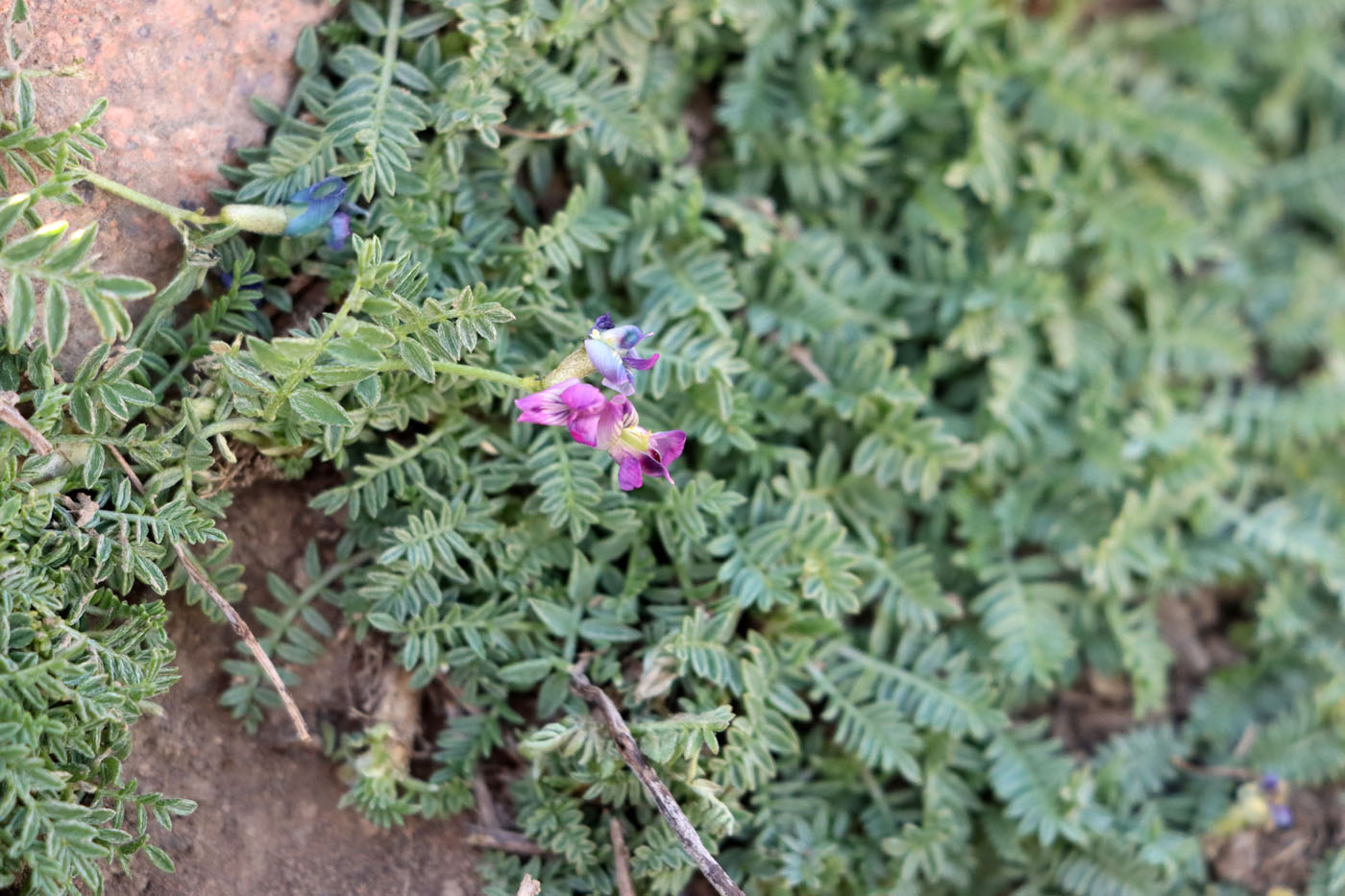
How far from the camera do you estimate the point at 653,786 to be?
91.8 inches

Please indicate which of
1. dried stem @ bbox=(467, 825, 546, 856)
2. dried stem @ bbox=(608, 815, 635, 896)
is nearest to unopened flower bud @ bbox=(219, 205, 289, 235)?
dried stem @ bbox=(467, 825, 546, 856)

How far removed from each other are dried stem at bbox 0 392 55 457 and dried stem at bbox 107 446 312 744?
14 cm

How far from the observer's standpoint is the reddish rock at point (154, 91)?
2.37 m

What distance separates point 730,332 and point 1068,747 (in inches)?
64.6

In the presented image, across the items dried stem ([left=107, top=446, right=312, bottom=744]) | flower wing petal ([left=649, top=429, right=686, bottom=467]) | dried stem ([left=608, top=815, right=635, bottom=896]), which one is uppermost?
flower wing petal ([left=649, top=429, right=686, bottom=467])

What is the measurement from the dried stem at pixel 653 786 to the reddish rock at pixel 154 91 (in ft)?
4.57

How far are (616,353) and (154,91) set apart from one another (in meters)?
1.29

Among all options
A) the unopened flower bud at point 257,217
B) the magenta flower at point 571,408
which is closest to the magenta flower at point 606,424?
the magenta flower at point 571,408

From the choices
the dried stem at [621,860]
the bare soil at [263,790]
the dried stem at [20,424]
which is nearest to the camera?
the dried stem at [20,424]

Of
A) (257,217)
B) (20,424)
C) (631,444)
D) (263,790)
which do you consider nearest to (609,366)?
(631,444)

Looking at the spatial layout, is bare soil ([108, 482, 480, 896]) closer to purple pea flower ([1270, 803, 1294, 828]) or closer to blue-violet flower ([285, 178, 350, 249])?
blue-violet flower ([285, 178, 350, 249])

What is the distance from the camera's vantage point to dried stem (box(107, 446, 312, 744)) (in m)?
2.28

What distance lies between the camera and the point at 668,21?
3016 mm

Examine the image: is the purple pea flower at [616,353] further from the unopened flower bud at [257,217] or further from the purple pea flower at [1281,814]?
the purple pea flower at [1281,814]
